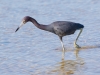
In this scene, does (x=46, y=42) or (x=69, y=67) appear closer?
(x=69, y=67)

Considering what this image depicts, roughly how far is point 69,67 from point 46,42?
171cm

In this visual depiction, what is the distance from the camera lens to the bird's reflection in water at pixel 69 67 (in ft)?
26.3

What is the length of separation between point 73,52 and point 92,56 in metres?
0.63

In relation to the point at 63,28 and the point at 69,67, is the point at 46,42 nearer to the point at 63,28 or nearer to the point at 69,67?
the point at 63,28

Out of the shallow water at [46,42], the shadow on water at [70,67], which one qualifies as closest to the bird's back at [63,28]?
the shallow water at [46,42]

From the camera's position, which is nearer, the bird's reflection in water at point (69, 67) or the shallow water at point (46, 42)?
the bird's reflection in water at point (69, 67)

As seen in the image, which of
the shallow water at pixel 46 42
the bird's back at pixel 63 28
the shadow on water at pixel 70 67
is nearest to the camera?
the shadow on water at pixel 70 67

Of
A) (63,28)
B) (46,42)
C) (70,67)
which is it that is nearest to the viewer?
(70,67)

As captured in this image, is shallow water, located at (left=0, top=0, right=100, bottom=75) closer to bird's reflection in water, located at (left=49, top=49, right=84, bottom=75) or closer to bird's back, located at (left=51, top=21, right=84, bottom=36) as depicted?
bird's reflection in water, located at (left=49, top=49, right=84, bottom=75)

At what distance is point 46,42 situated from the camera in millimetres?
9914

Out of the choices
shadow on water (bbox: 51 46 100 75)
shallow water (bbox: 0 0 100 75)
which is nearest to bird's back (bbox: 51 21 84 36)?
shallow water (bbox: 0 0 100 75)

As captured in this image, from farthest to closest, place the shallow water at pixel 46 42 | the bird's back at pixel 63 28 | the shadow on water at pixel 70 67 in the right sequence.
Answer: the bird's back at pixel 63 28, the shallow water at pixel 46 42, the shadow on water at pixel 70 67

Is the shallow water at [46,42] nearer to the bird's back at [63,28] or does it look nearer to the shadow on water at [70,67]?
the shadow on water at [70,67]

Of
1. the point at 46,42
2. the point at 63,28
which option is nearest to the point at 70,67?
the point at 63,28
